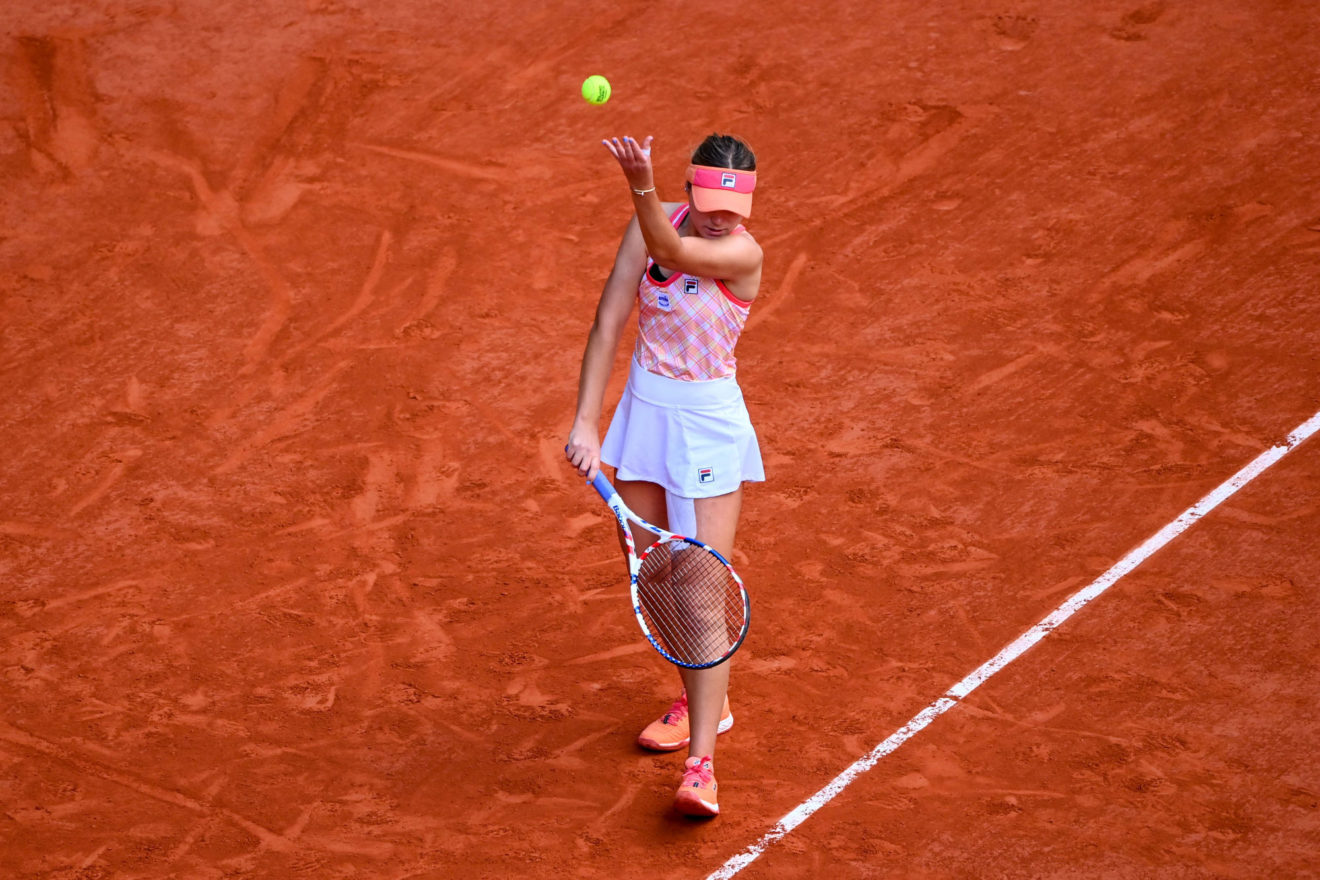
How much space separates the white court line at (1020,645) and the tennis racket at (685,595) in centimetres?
75

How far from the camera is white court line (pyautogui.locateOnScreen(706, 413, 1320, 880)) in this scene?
5484 millimetres

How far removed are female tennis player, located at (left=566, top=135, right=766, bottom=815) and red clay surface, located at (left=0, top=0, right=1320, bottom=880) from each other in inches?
44.1

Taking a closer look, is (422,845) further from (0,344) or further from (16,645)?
(0,344)

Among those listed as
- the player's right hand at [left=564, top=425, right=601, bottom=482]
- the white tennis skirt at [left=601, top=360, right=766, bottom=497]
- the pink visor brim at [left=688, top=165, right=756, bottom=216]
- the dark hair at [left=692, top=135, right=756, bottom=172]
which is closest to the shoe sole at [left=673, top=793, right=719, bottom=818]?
the white tennis skirt at [left=601, top=360, right=766, bottom=497]

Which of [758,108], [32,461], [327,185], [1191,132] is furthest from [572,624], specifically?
[1191,132]

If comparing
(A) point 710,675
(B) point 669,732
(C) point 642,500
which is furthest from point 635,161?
(B) point 669,732

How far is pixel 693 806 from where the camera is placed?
5363 millimetres

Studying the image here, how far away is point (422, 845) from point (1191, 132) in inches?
305

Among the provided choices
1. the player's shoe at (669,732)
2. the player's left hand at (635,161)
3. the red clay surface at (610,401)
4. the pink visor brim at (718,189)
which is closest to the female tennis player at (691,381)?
the pink visor brim at (718,189)

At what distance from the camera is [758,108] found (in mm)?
11016

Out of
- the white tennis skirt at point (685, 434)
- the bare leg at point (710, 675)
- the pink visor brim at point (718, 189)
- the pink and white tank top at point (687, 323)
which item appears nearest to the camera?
the pink visor brim at point (718, 189)

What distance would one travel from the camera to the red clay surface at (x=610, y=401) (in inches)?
223

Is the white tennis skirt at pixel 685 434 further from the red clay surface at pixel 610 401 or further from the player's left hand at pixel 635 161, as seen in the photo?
the red clay surface at pixel 610 401

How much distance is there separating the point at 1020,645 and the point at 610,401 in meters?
2.99
